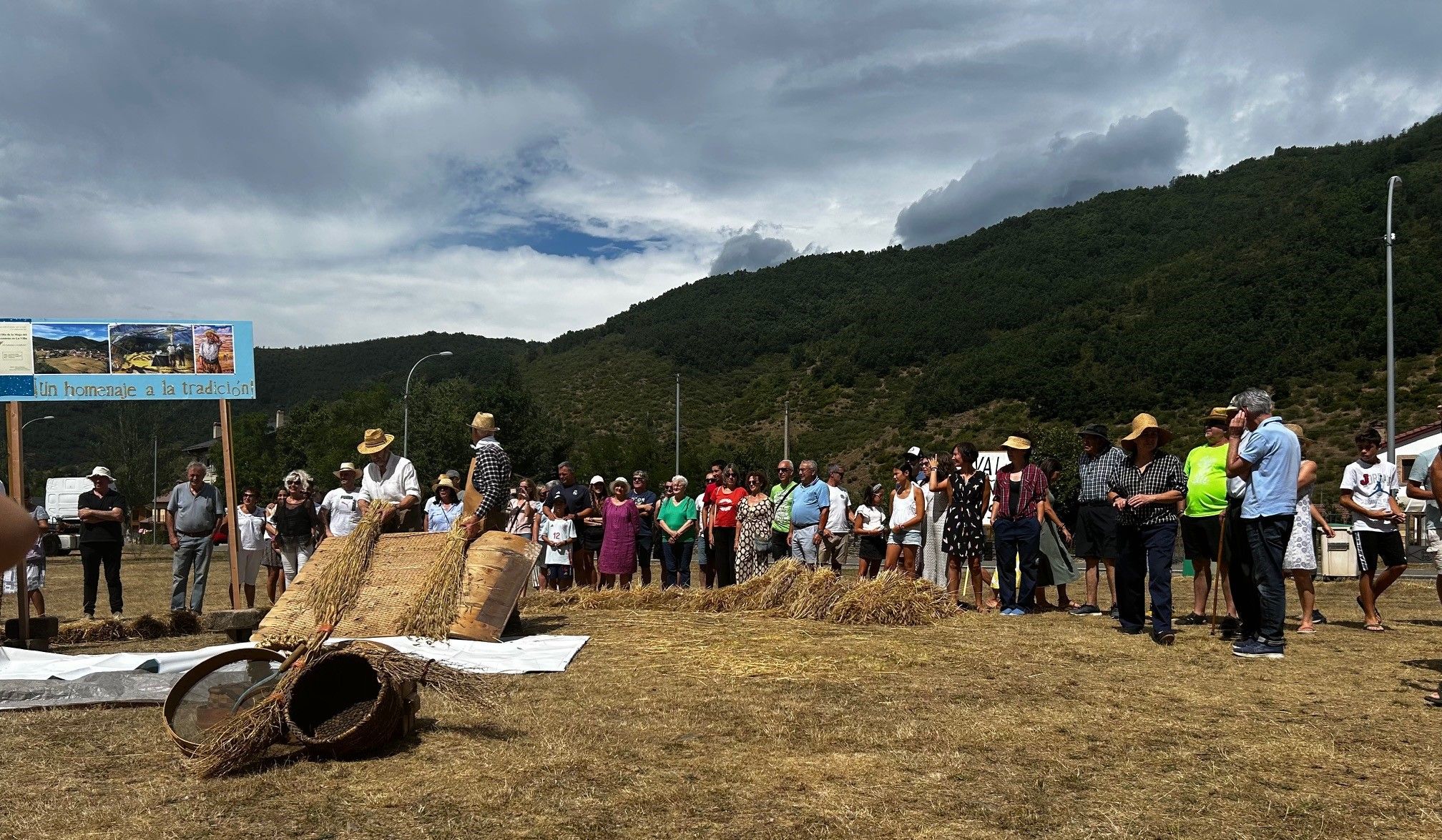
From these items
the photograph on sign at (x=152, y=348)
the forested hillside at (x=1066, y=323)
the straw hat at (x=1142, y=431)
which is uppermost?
the forested hillside at (x=1066, y=323)

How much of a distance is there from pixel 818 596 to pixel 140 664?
5.87 meters

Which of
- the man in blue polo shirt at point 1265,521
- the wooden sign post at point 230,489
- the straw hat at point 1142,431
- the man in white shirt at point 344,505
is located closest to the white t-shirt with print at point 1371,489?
the straw hat at point 1142,431

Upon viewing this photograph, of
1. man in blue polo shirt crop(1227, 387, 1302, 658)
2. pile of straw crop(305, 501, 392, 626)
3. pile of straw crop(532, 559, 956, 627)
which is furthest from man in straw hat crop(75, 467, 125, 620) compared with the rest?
man in blue polo shirt crop(1227, 387, 1302, 658)

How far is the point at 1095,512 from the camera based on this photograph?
36.6ft

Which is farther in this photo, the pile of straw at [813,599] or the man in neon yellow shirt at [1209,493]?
the pile of straw at [813,599]

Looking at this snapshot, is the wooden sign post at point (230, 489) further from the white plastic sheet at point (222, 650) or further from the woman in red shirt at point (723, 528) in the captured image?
the woman in red shirt at point (723, 528)

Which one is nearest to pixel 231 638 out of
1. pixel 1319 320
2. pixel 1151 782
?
pixel 1151 782

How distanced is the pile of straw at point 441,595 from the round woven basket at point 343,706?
2.70 meters

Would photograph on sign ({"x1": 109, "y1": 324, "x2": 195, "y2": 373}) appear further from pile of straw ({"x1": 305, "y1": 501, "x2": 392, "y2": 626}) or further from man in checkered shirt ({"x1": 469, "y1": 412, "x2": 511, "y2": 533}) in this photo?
man in checkered shirt ({"x1": 469, "y1": 412, "x2": 511, "y2": 533})

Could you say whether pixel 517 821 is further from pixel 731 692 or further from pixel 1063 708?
pixel 1063 708

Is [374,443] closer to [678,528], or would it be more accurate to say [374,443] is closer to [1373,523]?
[678,528]

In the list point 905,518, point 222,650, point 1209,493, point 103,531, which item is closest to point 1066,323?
point 905,518

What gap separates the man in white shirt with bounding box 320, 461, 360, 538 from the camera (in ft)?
38.4

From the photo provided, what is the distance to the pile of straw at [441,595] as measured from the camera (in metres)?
8.43
